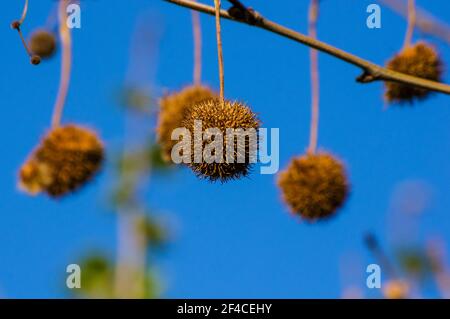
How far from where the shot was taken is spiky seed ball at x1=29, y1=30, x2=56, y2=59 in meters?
5.24

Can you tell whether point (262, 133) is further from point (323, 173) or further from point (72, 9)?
point (72, 9)

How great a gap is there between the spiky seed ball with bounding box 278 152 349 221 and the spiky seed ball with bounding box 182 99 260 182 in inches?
37.1

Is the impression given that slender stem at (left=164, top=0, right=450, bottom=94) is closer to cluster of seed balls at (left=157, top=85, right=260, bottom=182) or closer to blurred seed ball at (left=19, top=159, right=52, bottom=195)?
cluster of seed balls at (left=157, top=85, right=260, bottom=182)

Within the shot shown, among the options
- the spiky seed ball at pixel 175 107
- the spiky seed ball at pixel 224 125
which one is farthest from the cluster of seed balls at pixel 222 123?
the spiky seed ball at pixel 175 107

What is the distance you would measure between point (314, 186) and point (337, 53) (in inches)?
59.8

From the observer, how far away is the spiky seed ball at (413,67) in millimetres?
5137

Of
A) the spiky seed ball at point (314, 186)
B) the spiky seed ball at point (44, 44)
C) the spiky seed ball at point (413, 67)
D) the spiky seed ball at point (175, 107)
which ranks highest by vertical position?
the spiky seed ball at point (44, 44)

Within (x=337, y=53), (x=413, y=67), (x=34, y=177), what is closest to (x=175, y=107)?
(x=34, y=177)

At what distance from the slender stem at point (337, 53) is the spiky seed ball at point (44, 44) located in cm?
215

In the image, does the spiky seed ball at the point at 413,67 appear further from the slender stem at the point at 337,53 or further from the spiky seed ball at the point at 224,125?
the slender stem at the point at 337,53

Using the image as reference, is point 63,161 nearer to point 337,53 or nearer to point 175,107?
point 175,107

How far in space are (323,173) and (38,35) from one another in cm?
196

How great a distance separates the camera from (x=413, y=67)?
5.25 m
